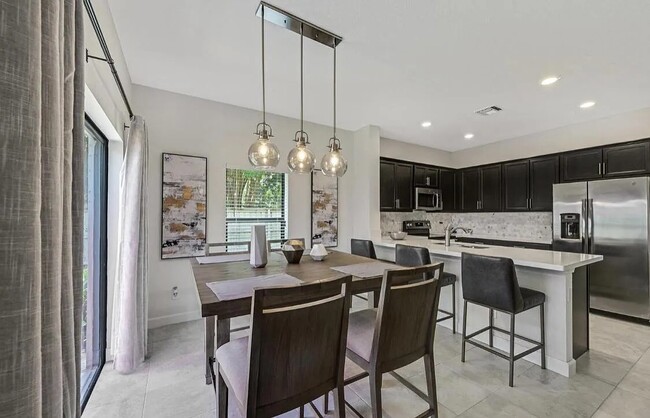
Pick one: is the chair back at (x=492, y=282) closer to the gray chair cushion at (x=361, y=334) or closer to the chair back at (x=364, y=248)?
the gray chair cushion at (x=361, y=334)

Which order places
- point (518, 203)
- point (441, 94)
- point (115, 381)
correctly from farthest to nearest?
1. point (518, 203)
2. point (441, 94)
3. point (115, 381)

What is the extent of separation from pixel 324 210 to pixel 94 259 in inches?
111

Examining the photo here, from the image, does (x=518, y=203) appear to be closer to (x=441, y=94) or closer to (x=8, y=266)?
(x=441, y=94)

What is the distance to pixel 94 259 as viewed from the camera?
241 centimetres

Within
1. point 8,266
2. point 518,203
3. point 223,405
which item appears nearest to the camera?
point 8,266

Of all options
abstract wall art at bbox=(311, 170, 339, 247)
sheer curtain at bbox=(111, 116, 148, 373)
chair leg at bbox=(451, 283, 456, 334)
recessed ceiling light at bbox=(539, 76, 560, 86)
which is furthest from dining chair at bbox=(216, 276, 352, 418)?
recessed ceiling light at bbox=(539, 76, 560, 86)

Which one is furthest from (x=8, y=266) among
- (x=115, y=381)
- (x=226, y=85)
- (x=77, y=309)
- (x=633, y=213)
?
(x=633, y=213)

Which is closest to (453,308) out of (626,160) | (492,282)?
(492,282)

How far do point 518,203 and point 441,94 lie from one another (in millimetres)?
2797

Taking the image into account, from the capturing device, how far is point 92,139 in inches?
89.2

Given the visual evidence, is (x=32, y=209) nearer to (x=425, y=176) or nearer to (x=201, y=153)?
(x=201, y=153)

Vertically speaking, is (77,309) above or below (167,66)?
below

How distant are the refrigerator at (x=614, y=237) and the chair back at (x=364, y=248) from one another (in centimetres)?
246

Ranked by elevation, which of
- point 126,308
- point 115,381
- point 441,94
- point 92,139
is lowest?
point 115,381
